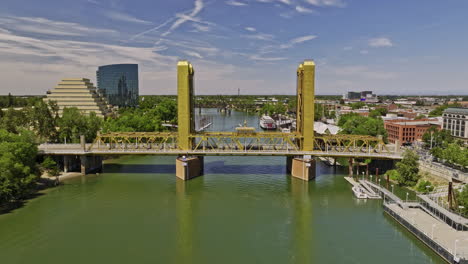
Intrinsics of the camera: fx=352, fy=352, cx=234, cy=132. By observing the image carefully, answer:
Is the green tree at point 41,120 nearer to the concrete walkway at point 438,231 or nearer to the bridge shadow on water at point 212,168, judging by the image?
the bridge shadow on water at point 212,168

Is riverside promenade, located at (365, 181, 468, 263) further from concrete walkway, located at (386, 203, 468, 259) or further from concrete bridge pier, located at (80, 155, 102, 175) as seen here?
concrete bridge pier, located at (80, 155, 102, 175)

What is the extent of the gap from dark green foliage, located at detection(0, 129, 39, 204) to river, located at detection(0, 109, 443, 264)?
7.58ft

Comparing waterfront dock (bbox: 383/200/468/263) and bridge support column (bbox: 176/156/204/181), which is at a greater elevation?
bridge support column (bbox: 176/156/204/181)

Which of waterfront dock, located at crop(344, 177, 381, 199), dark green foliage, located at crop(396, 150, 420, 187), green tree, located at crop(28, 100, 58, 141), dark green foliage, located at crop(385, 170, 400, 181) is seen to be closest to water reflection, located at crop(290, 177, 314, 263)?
waterfront dock, located at crop(344, 177, 381, 199)

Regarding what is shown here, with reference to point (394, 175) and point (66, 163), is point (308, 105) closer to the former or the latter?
point (394, 175)

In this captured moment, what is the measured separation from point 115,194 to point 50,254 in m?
19.6

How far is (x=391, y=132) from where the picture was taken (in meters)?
98.6

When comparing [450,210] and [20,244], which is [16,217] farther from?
[450,210]

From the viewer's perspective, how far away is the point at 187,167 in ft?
191

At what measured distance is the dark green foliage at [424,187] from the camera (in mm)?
48844

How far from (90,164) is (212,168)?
22775 mm

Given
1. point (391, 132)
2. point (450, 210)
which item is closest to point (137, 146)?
point (450, 210)

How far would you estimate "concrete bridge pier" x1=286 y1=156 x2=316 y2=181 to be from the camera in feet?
191

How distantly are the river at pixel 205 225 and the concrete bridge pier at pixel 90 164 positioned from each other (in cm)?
411
